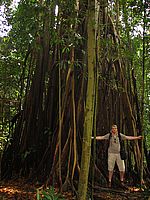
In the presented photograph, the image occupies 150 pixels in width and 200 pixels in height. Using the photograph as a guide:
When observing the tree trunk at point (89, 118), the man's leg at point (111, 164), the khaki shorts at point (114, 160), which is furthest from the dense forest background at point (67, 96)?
the tree trunk at point (89, 118)

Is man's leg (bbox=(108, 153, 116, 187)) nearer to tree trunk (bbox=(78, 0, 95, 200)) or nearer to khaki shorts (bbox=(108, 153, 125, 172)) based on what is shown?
khaki shorts (bbox=(108, 153, 125, 172))

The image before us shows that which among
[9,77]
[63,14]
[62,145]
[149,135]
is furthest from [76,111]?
[149,135]

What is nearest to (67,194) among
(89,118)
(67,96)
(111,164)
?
(111,164)

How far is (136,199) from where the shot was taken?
5.44m

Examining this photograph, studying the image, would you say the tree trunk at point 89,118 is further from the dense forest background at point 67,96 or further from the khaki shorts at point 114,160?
the khaki shorts at point 114,160

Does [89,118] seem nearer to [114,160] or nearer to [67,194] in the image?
[67,194]

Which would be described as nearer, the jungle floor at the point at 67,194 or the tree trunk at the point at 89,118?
the tree trunk at the point at 89,118

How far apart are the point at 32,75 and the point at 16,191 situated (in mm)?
3596

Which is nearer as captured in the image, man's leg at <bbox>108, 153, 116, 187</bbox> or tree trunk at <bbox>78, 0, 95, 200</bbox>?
tree trunk at <bbox>78, 0, 95, 200</bbox>

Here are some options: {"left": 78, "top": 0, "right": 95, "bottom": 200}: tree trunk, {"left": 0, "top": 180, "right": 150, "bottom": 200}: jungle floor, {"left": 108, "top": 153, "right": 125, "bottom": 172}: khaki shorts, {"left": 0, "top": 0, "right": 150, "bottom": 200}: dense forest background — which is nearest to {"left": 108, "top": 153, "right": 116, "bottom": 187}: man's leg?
{"left": 108, "top": 153, "right": 125, "bottom": 172}: khaki shorts

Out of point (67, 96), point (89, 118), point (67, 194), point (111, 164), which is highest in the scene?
point (67, 96)

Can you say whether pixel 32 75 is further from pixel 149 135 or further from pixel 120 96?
pixel 149 135

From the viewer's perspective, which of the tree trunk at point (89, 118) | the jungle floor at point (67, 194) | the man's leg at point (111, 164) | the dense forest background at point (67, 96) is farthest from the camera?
the man's leg at point (111, 164)

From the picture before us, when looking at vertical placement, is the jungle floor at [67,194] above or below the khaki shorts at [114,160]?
below
